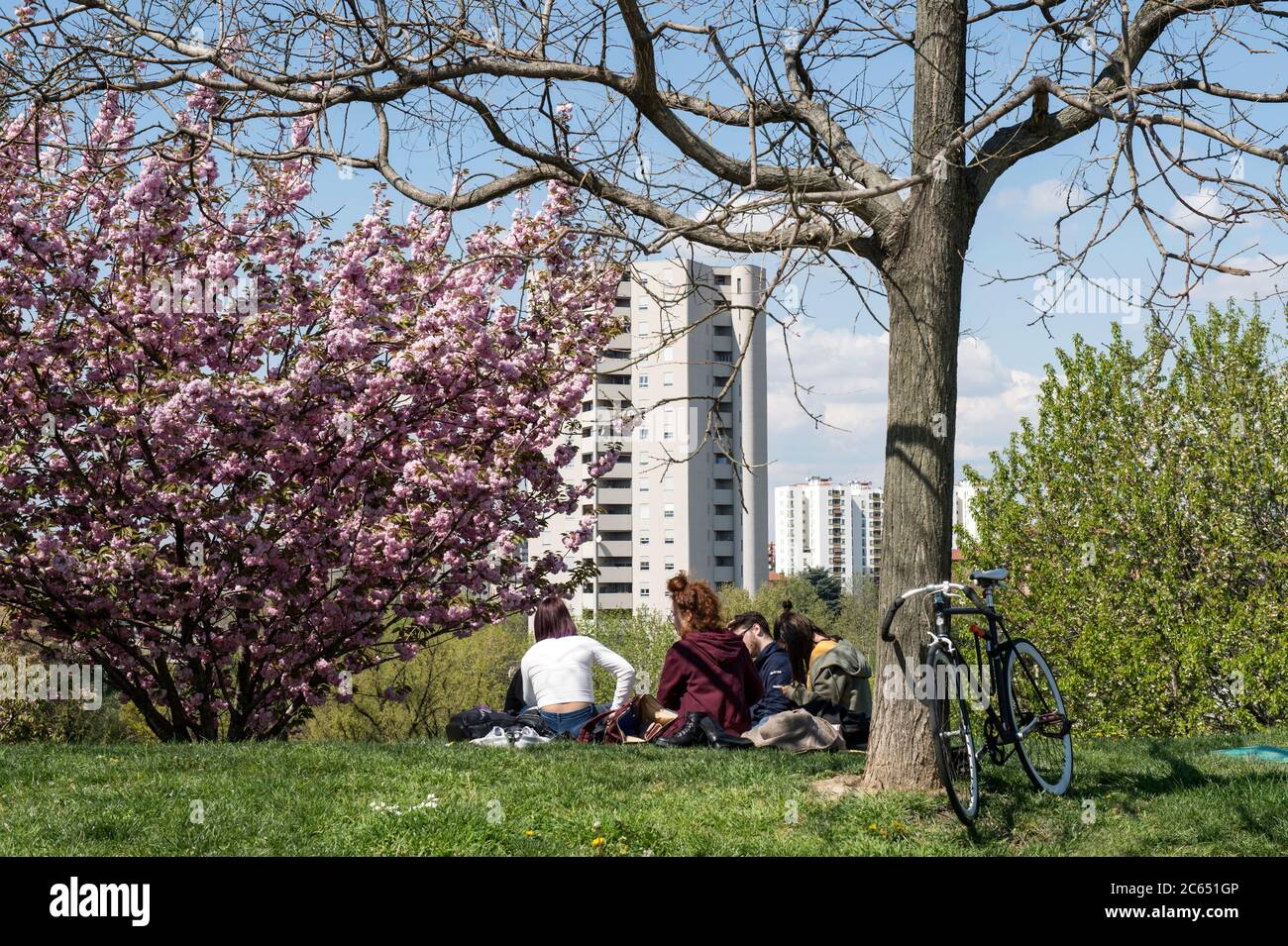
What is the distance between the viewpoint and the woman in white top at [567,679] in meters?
9.48

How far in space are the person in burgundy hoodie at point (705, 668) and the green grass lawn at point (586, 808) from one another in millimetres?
1437

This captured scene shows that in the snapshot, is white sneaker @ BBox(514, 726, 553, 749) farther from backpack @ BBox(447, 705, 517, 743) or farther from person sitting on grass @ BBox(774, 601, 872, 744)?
person sitting on grass @ BBox(774, 601, 872, 744)

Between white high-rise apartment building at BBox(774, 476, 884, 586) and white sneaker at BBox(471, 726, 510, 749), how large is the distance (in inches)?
6414

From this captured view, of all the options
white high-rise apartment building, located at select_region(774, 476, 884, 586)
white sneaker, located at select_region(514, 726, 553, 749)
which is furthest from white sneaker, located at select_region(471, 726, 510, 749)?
white high-rise apartment building, located at select_region(774, 476, 884, 586)

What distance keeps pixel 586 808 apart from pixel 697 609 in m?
3.33

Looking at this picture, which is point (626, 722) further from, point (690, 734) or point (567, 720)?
point (690, 734)

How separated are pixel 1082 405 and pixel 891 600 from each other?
21679 millimetres

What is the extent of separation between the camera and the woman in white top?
9477mm

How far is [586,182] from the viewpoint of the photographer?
281 inches

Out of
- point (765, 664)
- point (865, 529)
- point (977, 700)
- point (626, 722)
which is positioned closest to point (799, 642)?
point (765, 664)

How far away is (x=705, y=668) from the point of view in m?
9.16

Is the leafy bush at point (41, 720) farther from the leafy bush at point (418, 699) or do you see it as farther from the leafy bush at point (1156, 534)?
the leafy bush at point (1156, 534)

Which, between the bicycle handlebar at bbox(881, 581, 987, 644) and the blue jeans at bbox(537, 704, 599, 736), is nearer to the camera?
the bicycle handlebar at bbox(881, 581, 987, 644)
